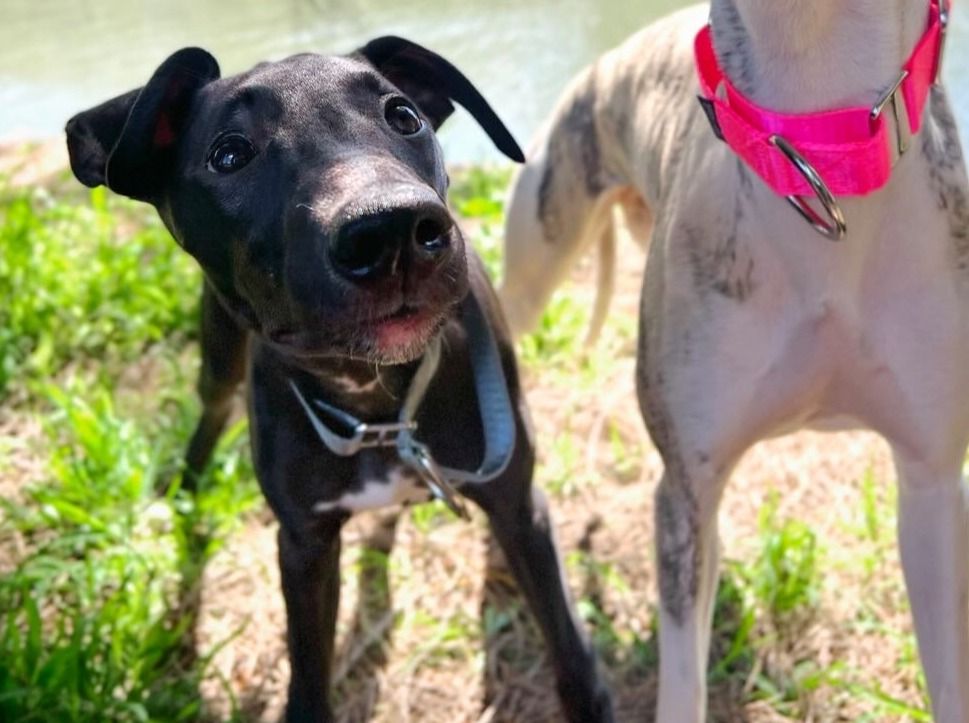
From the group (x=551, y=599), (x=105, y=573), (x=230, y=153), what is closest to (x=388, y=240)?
(x=230, y=153)

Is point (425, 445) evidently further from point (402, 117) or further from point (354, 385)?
point (402, 117)

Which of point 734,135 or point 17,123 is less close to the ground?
point 17,123

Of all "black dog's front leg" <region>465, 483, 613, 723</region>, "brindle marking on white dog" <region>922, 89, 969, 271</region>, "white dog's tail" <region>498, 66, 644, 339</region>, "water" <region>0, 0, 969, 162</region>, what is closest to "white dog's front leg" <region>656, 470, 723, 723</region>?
"black dog's front leg" <region>465, 483, 613, 723</region>

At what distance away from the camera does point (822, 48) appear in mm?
1841

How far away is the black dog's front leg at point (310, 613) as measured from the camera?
7.81ft

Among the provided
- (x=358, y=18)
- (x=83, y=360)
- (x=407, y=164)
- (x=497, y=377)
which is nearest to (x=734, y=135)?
(x=407, y=164)

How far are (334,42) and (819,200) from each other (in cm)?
494

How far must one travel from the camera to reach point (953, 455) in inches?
84.0

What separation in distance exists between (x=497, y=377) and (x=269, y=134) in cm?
68

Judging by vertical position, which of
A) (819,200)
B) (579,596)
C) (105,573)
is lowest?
(579,596)

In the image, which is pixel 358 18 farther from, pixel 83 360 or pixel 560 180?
pixel 560 180

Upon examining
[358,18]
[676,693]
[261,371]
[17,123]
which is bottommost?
[676,693]

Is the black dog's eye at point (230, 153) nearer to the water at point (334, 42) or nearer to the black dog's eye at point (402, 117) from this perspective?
the black dog's eye at point (402, 117)

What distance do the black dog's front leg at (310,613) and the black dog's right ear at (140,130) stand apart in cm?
71
